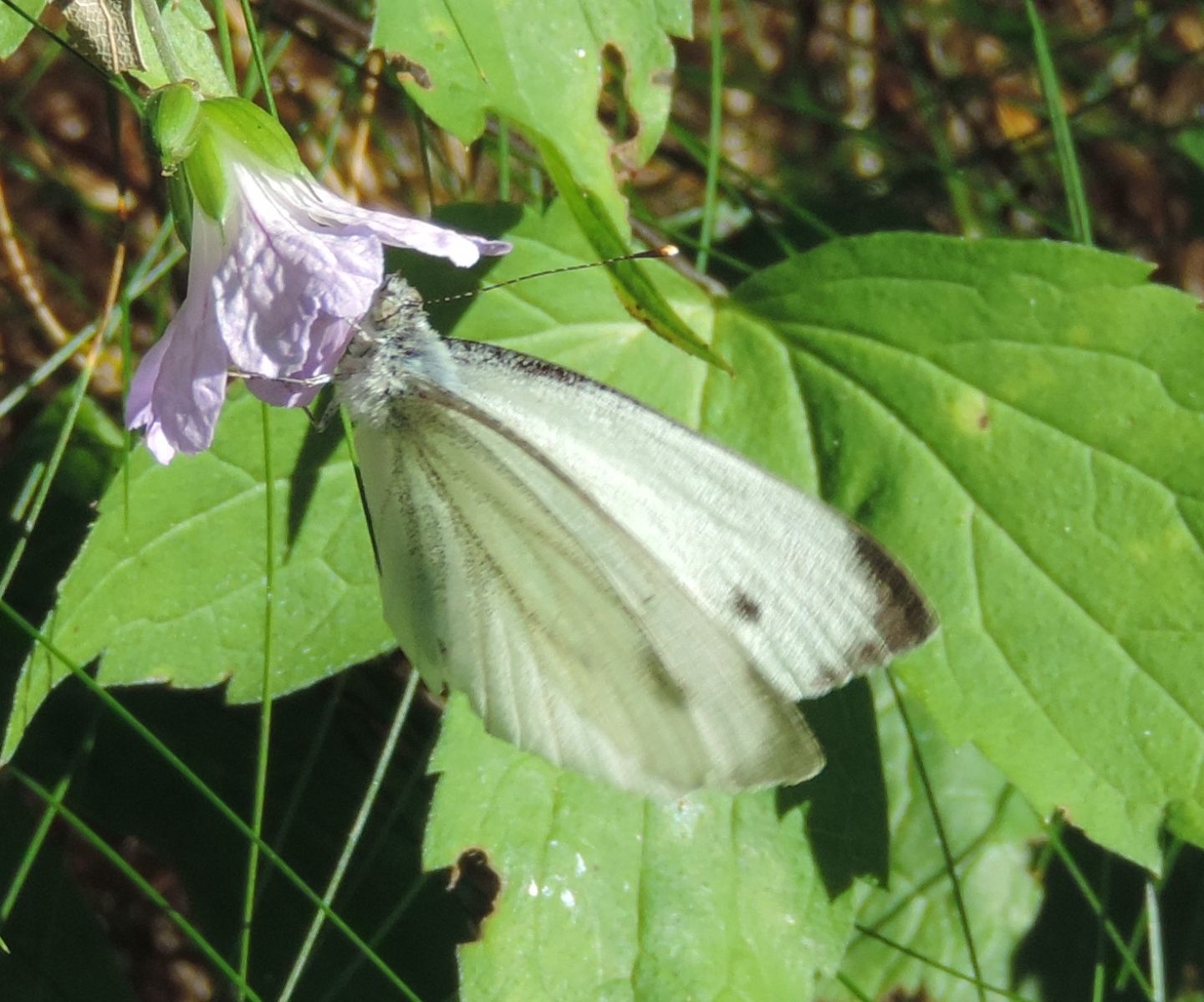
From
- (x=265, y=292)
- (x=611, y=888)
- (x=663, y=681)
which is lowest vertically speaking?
(x=611, y=888)

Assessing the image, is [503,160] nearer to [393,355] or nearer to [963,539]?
[393,355]

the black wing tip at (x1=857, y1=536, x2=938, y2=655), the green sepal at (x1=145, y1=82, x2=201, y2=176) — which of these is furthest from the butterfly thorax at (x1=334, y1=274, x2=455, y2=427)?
the black wing tip at (x1=857, y1=536, x2=938, y2=655)

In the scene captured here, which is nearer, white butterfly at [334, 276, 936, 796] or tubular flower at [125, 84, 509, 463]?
tubular flower at [125, 84, 509, 463]

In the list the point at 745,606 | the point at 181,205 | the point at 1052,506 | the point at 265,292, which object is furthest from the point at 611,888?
the point at 181,205

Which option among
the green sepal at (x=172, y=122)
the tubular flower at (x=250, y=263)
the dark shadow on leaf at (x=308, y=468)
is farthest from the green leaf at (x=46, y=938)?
the green sepal at (x=172, y=122)

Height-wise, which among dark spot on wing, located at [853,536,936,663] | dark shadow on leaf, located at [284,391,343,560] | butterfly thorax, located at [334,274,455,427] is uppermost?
butterfly thorax, located at [334,274,455,427]

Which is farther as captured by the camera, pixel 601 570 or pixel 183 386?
pixel 601 570

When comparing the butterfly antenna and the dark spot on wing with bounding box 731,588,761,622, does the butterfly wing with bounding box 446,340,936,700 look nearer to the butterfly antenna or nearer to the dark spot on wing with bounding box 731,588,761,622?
the dark spot on wing with bounding box 731,588,761,622
